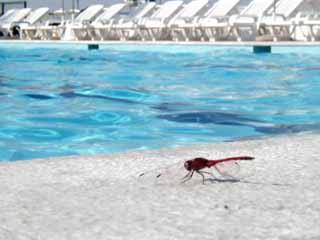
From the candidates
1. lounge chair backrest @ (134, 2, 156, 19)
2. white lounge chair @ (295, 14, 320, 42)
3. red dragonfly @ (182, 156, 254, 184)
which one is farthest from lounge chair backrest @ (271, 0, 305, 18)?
red dragonfly @ (182, 156, 254, 184)

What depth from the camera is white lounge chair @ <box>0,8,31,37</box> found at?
2108 centimetres

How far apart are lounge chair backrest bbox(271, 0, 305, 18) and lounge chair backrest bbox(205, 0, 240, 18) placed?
111 cm

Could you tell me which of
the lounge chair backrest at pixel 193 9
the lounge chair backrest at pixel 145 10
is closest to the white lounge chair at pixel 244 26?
the lounge chair backrest at pixel 193 9

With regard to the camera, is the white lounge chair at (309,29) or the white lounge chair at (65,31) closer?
the white lounge chair at (309,29)

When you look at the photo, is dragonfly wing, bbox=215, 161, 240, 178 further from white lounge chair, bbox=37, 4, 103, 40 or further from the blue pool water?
white lounge chair, bbox=37, 4, 103, 40

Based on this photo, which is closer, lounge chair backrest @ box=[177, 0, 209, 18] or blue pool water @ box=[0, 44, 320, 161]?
blue pool water @ box=[0, 44, 320, 161]

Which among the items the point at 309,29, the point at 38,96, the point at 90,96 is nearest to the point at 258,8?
the point at 309,29

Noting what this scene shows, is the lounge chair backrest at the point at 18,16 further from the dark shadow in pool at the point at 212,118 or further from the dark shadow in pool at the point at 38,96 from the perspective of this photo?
the dark shadow in pool at the point at 212,118

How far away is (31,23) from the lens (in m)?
20.8

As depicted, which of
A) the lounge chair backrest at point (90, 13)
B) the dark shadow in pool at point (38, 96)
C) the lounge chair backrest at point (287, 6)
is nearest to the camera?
the dark shadow in pool at point (38, 96)

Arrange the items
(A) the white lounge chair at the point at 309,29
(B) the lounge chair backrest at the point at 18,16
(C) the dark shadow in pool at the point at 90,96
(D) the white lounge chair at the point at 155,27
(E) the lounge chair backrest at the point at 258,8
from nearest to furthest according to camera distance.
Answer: (C) the dark shadow in pool at the point at 90,96
(A) the white lounge chair at the point at 309,29
(E) the lounge chair backrest at the point at 258,8
(D) the white lounge chair at the point at 155,27
(B) the lounge chair backrest at the point at 18,16

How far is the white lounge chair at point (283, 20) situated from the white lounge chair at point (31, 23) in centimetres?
676

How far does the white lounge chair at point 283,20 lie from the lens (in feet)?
43.0

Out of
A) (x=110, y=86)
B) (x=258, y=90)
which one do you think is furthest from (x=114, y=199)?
(x=110, y=86)
